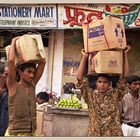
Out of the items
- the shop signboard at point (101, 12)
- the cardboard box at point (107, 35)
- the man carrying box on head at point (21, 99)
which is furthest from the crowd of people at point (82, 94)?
Answer: the shop signboard at point (101, 12)

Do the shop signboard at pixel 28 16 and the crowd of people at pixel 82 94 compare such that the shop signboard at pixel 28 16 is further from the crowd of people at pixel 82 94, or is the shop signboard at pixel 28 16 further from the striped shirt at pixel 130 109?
the striped shirt at pixel 130 109

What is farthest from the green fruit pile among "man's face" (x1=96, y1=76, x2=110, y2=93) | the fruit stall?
"man's face" (x1=96, y1=76, x2=110, y2=93)

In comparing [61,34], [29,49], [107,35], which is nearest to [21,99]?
[29,49]

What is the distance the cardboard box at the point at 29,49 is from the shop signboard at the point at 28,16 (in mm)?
145

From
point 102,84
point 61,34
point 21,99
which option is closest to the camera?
point 21,99

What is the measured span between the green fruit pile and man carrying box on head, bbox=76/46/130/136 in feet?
0.37

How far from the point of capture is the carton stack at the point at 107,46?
4.30 meters

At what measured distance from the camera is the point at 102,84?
14.3 ft

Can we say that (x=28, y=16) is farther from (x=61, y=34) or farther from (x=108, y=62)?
(x=108, y=62)

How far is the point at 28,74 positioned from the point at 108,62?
2.64ft

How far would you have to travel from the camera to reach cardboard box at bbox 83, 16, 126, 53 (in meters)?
4.30

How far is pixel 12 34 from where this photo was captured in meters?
4.37

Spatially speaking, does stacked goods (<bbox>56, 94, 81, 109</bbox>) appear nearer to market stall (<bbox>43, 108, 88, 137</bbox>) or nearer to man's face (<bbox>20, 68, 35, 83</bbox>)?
market stall (<bbox>43, 108, 88, 137</bbox>)

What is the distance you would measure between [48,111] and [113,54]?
87 centimetres
